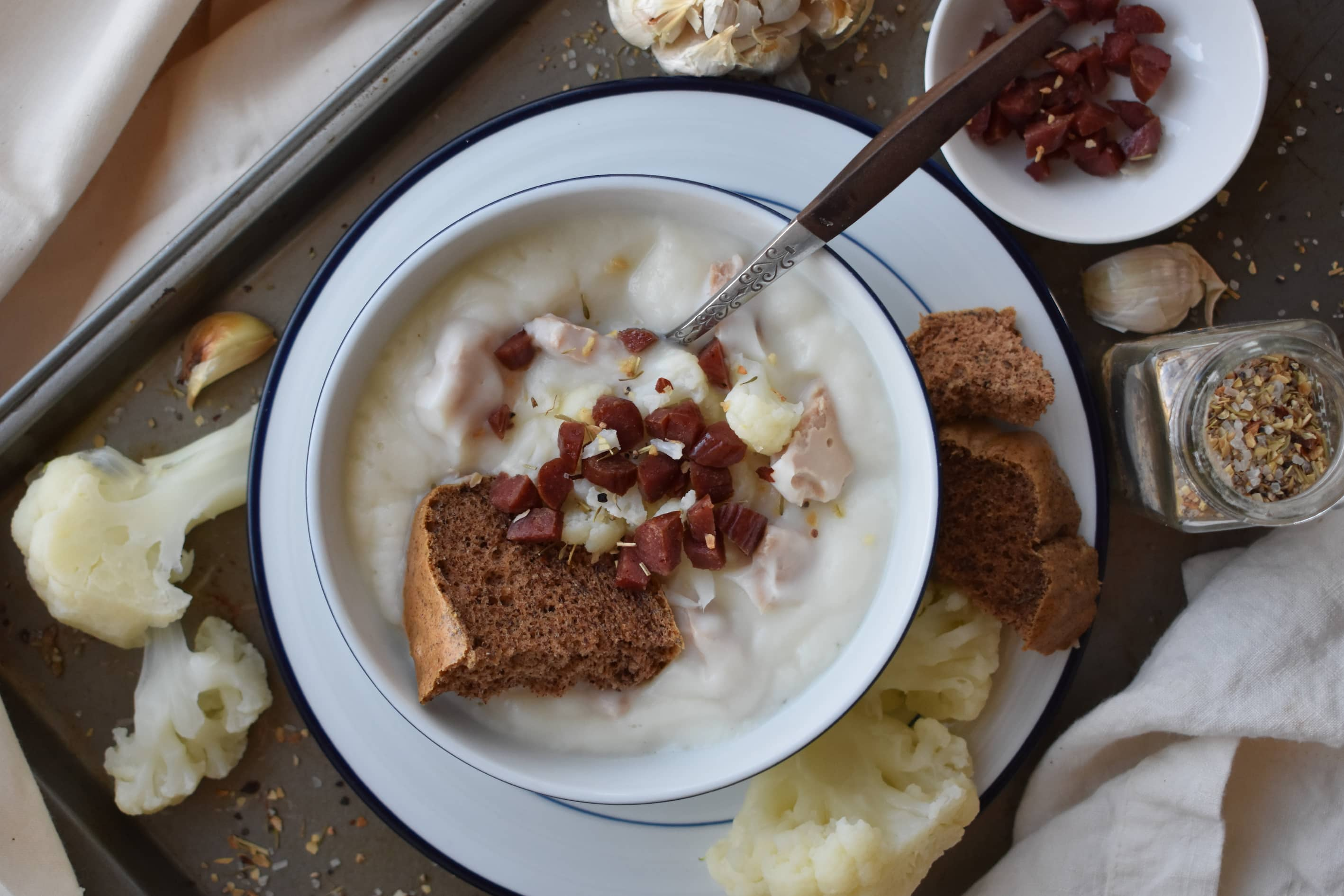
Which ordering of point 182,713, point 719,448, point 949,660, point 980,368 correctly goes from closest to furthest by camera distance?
point 719,448 < point 980,368 < point 949,660 < point 182,713

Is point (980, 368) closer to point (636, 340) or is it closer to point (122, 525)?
point (636, 340)

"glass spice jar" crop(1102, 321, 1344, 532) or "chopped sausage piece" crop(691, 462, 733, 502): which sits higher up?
"chopped sausage piece" crop(691, 462, 733, 502)

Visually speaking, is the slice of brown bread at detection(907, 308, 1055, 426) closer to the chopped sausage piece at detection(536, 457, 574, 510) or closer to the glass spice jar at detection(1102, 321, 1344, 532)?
the glass spice jar at detection(1102, 321, 1344, 532)

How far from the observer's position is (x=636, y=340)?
6.32 ft

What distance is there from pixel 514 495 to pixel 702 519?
351 millimetres

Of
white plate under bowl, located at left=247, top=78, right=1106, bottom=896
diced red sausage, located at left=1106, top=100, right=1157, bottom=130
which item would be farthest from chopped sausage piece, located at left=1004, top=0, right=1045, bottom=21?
white plate under bowl, located at left=247, top=78, right=1106, bottom=896

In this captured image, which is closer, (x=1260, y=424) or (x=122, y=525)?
(x=1260, y=424)

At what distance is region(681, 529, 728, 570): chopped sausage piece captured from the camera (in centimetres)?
190

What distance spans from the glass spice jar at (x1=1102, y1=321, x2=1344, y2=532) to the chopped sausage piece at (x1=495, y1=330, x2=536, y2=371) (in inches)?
51.1

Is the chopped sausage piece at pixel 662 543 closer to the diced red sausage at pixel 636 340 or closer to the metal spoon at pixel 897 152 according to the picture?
the diced red sausage at pixel 636 340

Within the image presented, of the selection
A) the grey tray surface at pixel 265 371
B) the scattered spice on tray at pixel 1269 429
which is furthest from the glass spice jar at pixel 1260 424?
the grey tray surface at pixel 265 371

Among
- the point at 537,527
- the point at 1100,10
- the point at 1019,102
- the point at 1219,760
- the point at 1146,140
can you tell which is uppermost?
the point at 1100,10

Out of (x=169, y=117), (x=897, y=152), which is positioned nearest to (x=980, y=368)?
(x=897, y=152)

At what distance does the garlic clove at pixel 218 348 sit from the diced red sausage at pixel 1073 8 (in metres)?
1.84
